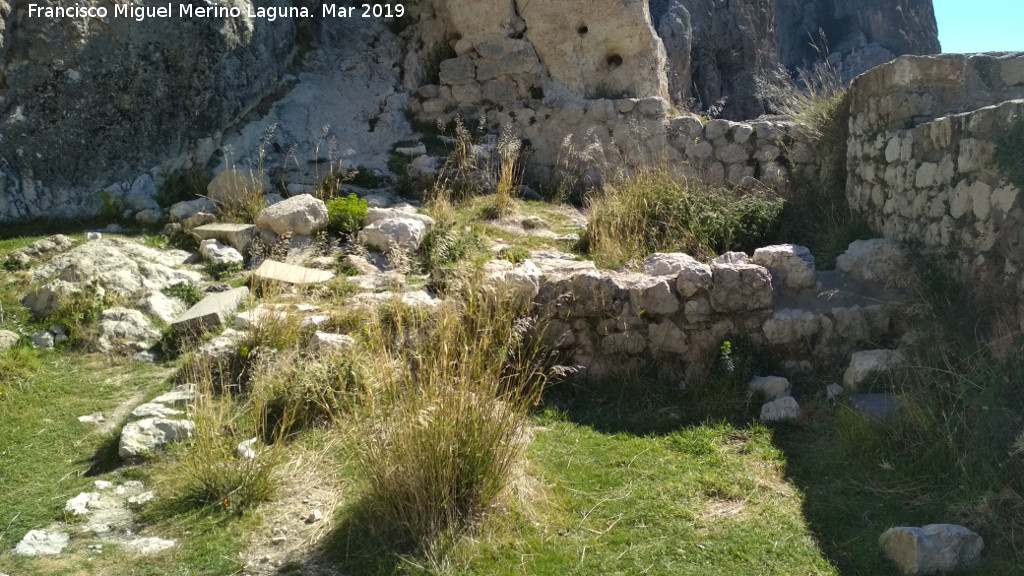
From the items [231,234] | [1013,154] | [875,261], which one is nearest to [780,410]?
[875,261]

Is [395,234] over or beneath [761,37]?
beneath

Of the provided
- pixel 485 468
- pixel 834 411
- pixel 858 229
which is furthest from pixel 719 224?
pixel 485 468

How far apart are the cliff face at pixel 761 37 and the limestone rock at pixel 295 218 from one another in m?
10.9

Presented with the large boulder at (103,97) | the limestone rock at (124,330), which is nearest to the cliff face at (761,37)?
the large boulder at (103,97)

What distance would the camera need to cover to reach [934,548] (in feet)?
11.5

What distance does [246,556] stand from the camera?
382 centimetres

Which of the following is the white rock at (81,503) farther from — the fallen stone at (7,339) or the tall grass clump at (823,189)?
the tall grass clump at (823,189)

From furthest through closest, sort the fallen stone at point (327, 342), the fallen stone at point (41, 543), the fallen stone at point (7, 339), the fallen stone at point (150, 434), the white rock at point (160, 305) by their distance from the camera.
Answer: the white rock at point (160, 305)
the fallen stone at point (7, 339)
the fallen stone at point (327, 342)
the fallen stone at point (150, 434)
the fallen stone at point (41, 543)

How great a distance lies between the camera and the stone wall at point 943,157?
197 inches

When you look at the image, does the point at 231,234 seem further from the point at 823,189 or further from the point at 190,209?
the point at 823,189

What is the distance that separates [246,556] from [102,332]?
2.91m

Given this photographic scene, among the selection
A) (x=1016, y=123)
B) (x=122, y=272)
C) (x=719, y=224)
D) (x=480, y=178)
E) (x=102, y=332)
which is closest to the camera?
(x=1016, y=123)

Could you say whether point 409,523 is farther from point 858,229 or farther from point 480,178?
point 480,178

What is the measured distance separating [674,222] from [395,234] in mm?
2476
